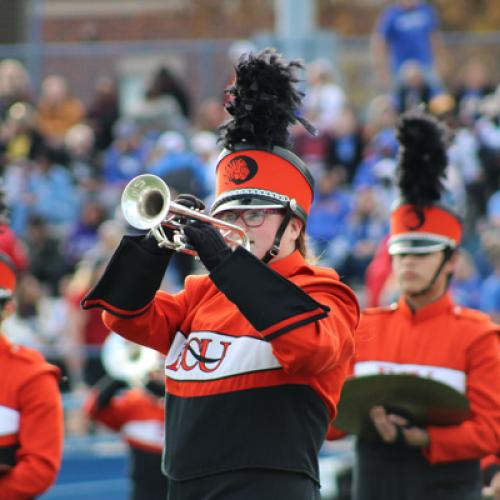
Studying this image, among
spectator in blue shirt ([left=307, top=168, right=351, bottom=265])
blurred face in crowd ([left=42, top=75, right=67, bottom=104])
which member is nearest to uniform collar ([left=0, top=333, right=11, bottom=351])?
spectator in blue shirt ([left=307, top=168, right=351, bottom=265])

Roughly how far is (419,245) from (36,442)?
195 cm

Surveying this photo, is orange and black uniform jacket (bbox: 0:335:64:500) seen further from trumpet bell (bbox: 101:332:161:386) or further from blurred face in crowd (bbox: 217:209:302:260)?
blurred face in crowd (bbox: 217:209:302:260)

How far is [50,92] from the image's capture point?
14875 mm

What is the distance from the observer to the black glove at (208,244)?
4.07 m

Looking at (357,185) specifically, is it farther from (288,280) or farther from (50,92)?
(288,280)

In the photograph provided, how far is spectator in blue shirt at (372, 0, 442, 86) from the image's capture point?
14.1 meters

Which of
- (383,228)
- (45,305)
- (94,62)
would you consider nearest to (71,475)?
(45,305)

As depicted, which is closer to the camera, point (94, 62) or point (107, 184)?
Answer: point (107, 184)

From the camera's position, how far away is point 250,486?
4.29 meters

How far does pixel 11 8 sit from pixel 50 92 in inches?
259

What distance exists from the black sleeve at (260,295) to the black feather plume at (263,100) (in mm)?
621

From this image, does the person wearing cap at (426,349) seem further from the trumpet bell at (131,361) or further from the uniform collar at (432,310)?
the trumpet bell at (131,361)

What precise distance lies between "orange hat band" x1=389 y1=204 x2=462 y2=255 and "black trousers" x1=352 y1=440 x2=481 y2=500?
36.3 inches

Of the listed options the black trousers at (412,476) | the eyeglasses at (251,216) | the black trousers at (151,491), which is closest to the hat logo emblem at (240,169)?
the eyeglasses at (251,216)
